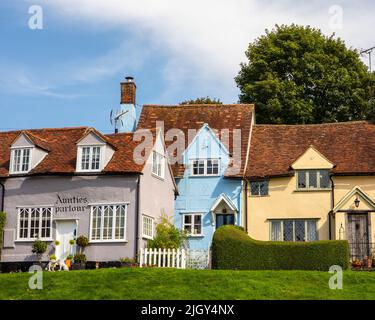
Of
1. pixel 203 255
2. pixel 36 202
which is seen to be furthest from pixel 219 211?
pixel 36 202

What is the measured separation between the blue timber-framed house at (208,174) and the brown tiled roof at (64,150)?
5.46 metres

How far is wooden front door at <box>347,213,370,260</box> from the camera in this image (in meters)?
42.1

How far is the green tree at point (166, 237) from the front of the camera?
4003 cm

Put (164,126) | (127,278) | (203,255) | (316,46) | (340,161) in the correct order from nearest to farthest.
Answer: (127,278) < (203,255) < (340,161) < (164,126) < (316,46)

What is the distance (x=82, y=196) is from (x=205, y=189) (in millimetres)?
8937

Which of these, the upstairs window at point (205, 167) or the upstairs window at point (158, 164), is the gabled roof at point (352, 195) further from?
the upstairs window at point (158, 164)

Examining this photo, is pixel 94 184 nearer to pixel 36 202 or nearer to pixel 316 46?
pixel 36 202

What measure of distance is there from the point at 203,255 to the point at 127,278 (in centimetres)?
1024

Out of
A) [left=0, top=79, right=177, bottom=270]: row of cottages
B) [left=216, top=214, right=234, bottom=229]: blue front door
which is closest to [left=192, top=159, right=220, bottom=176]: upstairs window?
[left=216, top=214, right=234, bottom=229]: blue front door

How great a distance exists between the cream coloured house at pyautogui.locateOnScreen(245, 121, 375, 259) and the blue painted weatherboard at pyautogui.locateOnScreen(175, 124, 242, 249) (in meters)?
1.13

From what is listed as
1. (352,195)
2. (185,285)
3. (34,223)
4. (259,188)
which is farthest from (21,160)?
(352,195)

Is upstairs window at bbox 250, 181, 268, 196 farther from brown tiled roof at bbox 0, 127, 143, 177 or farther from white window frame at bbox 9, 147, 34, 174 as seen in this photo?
white window frame at bbox 9, 147, 34, 174

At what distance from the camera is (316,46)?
59656 millimetres
